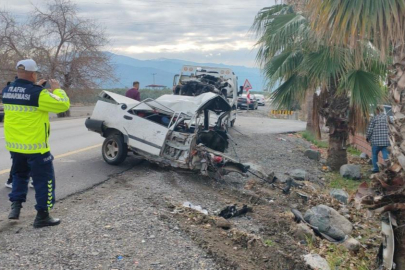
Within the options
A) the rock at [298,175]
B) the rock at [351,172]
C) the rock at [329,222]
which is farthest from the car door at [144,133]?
the rock at [351,172]

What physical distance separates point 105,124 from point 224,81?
827 cm

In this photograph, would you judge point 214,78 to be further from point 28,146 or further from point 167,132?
point 28,146

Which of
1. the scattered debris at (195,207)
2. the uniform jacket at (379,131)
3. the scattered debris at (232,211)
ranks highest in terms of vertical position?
the uniform jacket at (379,131)

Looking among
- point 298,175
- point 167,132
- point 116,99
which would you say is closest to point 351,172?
point 298,175

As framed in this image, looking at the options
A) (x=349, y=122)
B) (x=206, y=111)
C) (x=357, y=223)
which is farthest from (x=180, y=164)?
(x=349, y=122)

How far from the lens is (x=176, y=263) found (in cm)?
439

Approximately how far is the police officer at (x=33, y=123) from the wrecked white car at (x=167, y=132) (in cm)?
349

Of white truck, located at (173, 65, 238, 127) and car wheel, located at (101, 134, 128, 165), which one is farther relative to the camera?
white truck, located at (173, 65, 238, 127)

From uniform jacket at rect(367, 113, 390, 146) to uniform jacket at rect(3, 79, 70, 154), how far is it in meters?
8.00

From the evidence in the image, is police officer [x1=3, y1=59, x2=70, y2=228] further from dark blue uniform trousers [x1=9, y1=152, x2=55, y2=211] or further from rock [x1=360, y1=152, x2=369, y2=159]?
rock [x1=360, y1=152, x2=369, y2=159]

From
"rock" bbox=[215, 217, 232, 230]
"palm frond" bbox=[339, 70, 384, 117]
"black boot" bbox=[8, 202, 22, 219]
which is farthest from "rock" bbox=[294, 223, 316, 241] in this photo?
"palm frond" bbox=[339, 70, 384, 117]

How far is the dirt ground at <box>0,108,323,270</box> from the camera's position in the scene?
14.4 ft

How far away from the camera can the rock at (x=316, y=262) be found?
491cm

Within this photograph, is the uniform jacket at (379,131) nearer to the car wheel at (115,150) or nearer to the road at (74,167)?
the road at (74,167)
